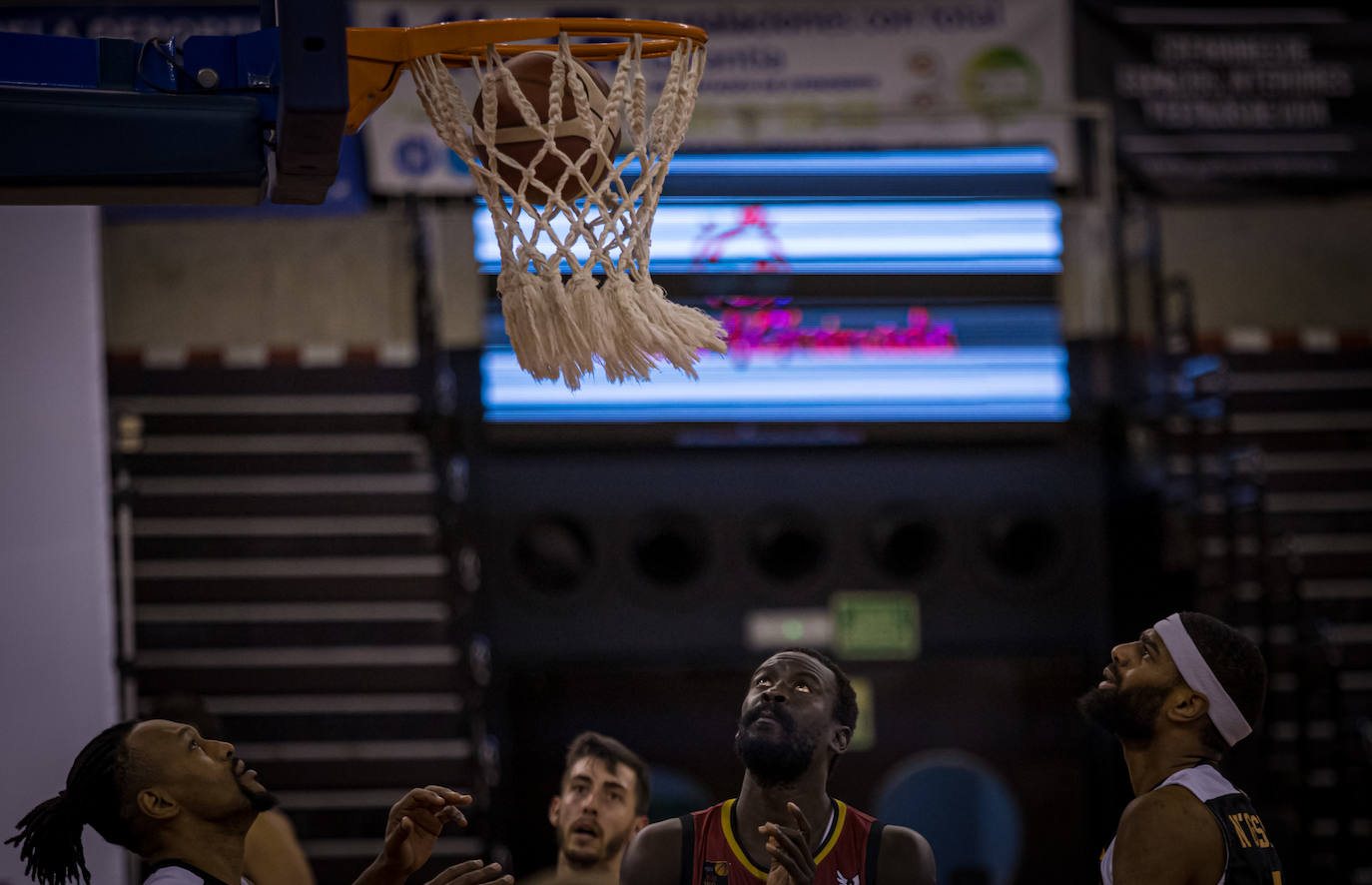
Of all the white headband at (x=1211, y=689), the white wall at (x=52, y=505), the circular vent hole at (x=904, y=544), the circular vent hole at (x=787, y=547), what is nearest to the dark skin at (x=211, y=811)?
the white headband at (x=1211, y=689)

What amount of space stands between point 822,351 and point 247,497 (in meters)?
3.10

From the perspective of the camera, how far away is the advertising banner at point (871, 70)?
25.4ft

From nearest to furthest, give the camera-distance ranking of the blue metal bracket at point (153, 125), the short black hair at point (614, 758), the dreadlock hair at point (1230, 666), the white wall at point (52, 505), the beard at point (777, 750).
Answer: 1. the blue metal bracket at point (153, 125)
2. the beard at point (777, 750)
3. the dreadlock hair at point (1230, 666)
4. the short black hair at point (614, 758)
5. the white wall at point (52, 505)

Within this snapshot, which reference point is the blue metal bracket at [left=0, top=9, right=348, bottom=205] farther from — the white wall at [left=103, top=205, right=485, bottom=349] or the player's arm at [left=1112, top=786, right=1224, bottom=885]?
the white wall at [left=103, top=205, right=485, bottom=349]

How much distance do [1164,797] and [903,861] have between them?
0.60m

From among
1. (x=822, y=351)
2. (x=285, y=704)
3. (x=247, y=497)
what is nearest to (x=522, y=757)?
(x=285, y=704)

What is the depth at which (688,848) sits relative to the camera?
340cm

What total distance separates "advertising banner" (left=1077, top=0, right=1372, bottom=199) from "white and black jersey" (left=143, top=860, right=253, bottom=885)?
6.18m

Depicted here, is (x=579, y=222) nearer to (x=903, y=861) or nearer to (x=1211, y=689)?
(x=903, y=861)

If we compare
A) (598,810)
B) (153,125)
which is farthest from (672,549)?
(153,125)

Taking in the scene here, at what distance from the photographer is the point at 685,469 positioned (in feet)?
25.6

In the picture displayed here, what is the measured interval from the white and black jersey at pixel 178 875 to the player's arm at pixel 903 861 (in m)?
1.45

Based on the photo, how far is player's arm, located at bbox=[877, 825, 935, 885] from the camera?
10.8ft

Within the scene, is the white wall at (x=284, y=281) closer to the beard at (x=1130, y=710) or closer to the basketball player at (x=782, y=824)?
the basketball player at (x=782, y=824)
